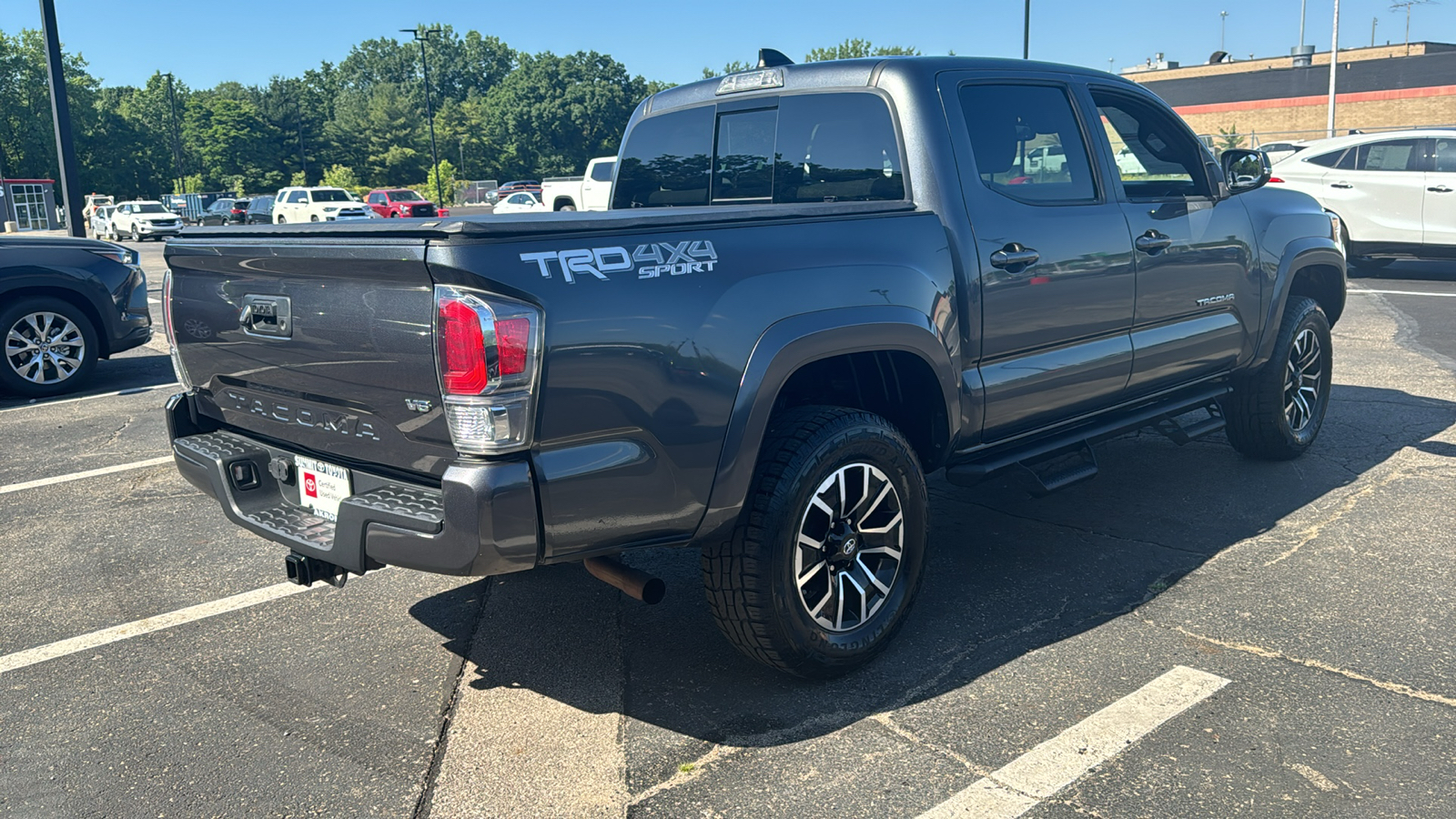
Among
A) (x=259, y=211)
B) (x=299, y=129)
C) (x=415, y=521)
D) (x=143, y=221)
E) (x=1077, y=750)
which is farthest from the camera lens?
(x=299, y=129)

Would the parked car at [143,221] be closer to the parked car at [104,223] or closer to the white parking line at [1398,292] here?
the parked car at [104,223]

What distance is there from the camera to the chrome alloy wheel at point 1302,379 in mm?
5812

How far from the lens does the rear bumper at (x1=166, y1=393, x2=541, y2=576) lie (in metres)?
2.72

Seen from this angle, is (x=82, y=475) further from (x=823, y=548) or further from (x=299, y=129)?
(x=299, y=129)

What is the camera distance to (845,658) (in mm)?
3467

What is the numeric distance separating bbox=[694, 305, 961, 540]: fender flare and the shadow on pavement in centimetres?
65

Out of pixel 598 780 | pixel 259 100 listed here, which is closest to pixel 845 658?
pixel 598 780

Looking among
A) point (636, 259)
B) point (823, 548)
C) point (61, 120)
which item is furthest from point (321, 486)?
point (61, 120)

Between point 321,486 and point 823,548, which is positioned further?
point 823,548

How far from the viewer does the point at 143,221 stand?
40.1 meters

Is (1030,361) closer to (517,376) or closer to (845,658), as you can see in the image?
(845,658)

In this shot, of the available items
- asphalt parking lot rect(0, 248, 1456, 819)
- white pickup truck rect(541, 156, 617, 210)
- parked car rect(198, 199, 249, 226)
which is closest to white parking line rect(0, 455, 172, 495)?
asphalt parking lot rect(0, 248, 1456, 819)

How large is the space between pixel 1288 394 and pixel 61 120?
523 inches

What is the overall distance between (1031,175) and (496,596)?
2.66m
